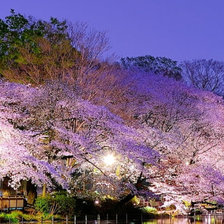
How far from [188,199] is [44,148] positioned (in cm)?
1239

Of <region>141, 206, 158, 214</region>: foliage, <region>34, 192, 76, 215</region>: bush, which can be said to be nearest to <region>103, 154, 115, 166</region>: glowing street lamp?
<region>34, 192, 76, 215</region>: bush

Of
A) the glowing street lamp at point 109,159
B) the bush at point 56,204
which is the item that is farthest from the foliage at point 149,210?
the bush at point 56,204

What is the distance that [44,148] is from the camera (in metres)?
23.0

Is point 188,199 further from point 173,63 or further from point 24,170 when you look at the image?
point 173,63

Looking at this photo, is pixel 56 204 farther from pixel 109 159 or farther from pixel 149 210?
pixel 149 210

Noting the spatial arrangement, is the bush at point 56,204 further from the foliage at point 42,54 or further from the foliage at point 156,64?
the foliage at point 156,64

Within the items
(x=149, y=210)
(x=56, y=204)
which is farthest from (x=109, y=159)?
(x=149, y=210)

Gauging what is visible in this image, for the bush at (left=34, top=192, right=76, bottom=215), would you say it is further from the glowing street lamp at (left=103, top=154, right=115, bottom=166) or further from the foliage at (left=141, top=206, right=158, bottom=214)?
the foliage at (left=141, top=206, right=158, bottom=214)

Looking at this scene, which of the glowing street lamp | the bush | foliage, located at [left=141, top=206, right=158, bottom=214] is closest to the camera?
the bush

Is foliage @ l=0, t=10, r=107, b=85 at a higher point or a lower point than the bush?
higher

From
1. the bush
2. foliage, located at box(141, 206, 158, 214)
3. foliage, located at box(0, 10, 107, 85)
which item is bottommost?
foliage, located at box(141, 206, 158, 214)

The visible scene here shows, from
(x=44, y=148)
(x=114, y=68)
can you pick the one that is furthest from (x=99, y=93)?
(x=44, y=148)

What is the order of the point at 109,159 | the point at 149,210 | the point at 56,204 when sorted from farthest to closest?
the point at 149,210 < the point at 109,159 < the point at 56,204

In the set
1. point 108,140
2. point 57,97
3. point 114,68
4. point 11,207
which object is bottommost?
point 11,207
